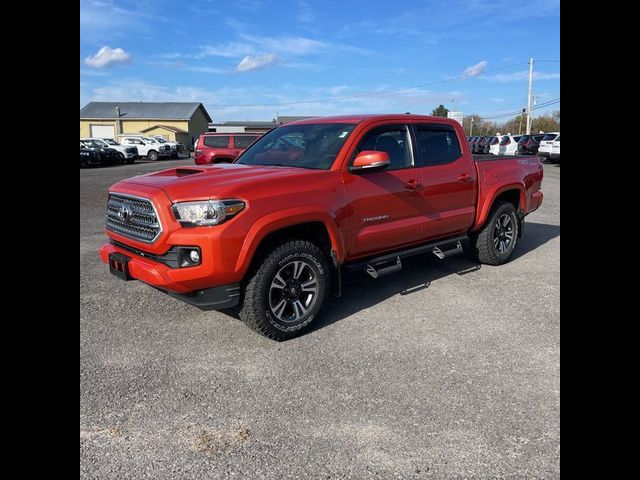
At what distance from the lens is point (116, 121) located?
5944 cm

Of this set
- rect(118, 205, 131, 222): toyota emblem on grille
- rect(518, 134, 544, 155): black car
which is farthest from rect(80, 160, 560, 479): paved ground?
rect(518, 134, 544, 155): black car

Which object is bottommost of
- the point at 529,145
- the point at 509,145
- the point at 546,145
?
the point at 546,145

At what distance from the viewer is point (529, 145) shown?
29016 mm

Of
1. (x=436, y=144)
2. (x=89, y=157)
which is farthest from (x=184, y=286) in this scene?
(x=89, y=157)

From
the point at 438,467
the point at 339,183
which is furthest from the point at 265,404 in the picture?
the point at 339,183

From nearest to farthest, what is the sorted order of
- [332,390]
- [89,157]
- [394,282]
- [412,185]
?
1. [332,390]
2. [412,185]
3. [394,282]
4. [89,157]

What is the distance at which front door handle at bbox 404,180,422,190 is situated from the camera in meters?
4.84

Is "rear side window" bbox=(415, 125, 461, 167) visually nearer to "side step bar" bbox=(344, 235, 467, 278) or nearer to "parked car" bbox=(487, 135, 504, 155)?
"side step bar" bbox=(344, 235, 467, 278)

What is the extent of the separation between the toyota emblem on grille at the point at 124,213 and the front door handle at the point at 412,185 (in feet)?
8.70

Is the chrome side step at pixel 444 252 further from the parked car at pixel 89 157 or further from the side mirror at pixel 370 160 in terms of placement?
the parked car at pixel 89 157

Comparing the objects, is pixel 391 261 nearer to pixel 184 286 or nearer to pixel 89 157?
pixel 184 286

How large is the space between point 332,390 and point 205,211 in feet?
5.22

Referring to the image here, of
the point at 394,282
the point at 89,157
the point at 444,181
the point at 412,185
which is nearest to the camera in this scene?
the point at 412,185
